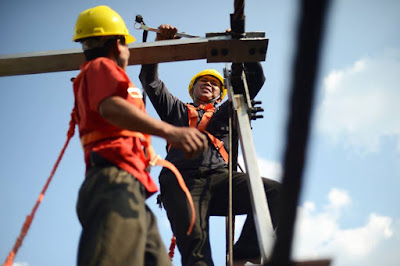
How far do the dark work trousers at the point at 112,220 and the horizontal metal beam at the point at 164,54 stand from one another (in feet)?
5.57

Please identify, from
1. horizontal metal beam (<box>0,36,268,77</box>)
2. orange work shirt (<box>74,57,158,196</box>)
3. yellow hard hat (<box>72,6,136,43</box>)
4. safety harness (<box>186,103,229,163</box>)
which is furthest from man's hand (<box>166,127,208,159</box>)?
safety harness (<box>186,103,229,163</box>)

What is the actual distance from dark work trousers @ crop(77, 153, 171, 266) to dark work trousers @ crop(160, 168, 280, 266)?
113cm

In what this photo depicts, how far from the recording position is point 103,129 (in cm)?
258

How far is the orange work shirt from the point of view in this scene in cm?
249

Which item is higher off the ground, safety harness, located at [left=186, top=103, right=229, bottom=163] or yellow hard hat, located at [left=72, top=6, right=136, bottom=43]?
yellow hard hat, located at [left=72, top=6, right=136, bottom=43]

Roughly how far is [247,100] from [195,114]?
2.35 ft

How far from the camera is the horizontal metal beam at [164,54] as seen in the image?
3.92 metres

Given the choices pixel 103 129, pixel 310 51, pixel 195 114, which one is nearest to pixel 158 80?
pixel 195 114

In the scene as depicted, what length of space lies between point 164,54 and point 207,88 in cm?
117

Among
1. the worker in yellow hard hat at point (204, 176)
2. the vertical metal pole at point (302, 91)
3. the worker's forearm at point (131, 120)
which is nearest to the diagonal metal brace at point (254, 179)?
the worker in yellow hard hat at point (204, 176)

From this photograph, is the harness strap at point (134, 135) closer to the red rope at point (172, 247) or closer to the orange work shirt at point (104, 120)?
the orange work shirt at point (104, 120)

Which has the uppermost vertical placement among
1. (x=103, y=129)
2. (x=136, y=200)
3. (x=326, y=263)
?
(x=103, y=129)

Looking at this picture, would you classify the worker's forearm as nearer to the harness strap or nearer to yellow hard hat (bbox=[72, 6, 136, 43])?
the harness strap

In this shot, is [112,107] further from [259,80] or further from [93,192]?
[259,80]
